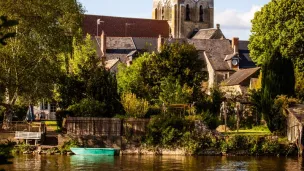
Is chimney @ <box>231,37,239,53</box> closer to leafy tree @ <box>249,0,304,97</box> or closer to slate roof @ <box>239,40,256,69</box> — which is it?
slate roof @ <box>239,40,256,69</box>

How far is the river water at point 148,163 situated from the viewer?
32.8m

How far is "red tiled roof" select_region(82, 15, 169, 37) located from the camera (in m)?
111

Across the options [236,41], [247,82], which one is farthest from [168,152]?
[236,41]

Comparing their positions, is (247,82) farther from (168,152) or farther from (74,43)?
(168,152)

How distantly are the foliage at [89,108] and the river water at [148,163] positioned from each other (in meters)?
5.70

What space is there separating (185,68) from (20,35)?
1471cm

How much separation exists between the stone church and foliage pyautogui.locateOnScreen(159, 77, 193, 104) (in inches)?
685

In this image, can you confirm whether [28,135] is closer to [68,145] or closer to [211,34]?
[68,145]

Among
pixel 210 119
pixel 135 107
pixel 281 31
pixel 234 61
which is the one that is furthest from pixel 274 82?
pixel 234 61

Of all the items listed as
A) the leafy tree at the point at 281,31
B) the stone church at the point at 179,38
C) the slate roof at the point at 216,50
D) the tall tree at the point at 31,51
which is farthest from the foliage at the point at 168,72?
the slate roof at the point at 216,50

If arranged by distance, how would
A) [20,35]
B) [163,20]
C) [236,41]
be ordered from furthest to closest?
[163,20] < [236,41] < [20,35]

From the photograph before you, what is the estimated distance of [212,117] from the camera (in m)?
47.8

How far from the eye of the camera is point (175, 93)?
48531mm

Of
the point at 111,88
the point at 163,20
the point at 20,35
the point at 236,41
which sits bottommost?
the point at 111,88
